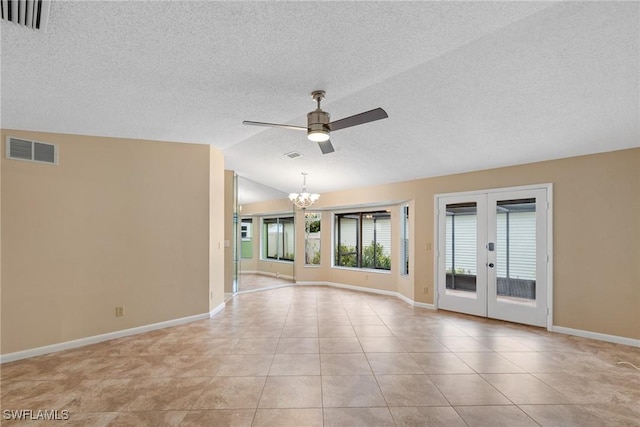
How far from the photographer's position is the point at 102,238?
13.7ft

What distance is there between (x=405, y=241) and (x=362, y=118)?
4653 millimetres

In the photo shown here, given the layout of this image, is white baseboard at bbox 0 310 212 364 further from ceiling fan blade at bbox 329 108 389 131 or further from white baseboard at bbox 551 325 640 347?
white baseboard at bbox 551 325 640 347

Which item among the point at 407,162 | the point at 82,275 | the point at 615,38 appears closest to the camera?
the point at 615,38

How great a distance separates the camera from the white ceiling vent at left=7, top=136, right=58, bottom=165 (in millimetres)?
3555

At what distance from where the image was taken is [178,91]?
121 inches

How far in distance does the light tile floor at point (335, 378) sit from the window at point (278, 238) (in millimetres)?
5037

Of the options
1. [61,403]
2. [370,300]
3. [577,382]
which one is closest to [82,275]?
[61,403]

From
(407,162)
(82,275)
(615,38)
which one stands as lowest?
(82,275)

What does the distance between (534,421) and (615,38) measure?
313cm

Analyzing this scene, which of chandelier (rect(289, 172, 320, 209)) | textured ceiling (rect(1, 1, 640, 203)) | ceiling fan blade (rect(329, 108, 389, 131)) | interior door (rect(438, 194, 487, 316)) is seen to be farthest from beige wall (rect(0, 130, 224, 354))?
interior door (rect(438, 194, 487, 316))

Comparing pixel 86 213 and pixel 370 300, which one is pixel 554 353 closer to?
pixel 370 300

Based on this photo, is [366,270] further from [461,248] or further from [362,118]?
[362,118]

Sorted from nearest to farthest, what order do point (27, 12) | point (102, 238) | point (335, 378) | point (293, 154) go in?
1. point (27, 12)
2. point (335, 378)
3. point (102, 238)
4. point (293, 154)

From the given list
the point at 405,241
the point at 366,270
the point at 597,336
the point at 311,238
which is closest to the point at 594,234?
the point at 597,336
